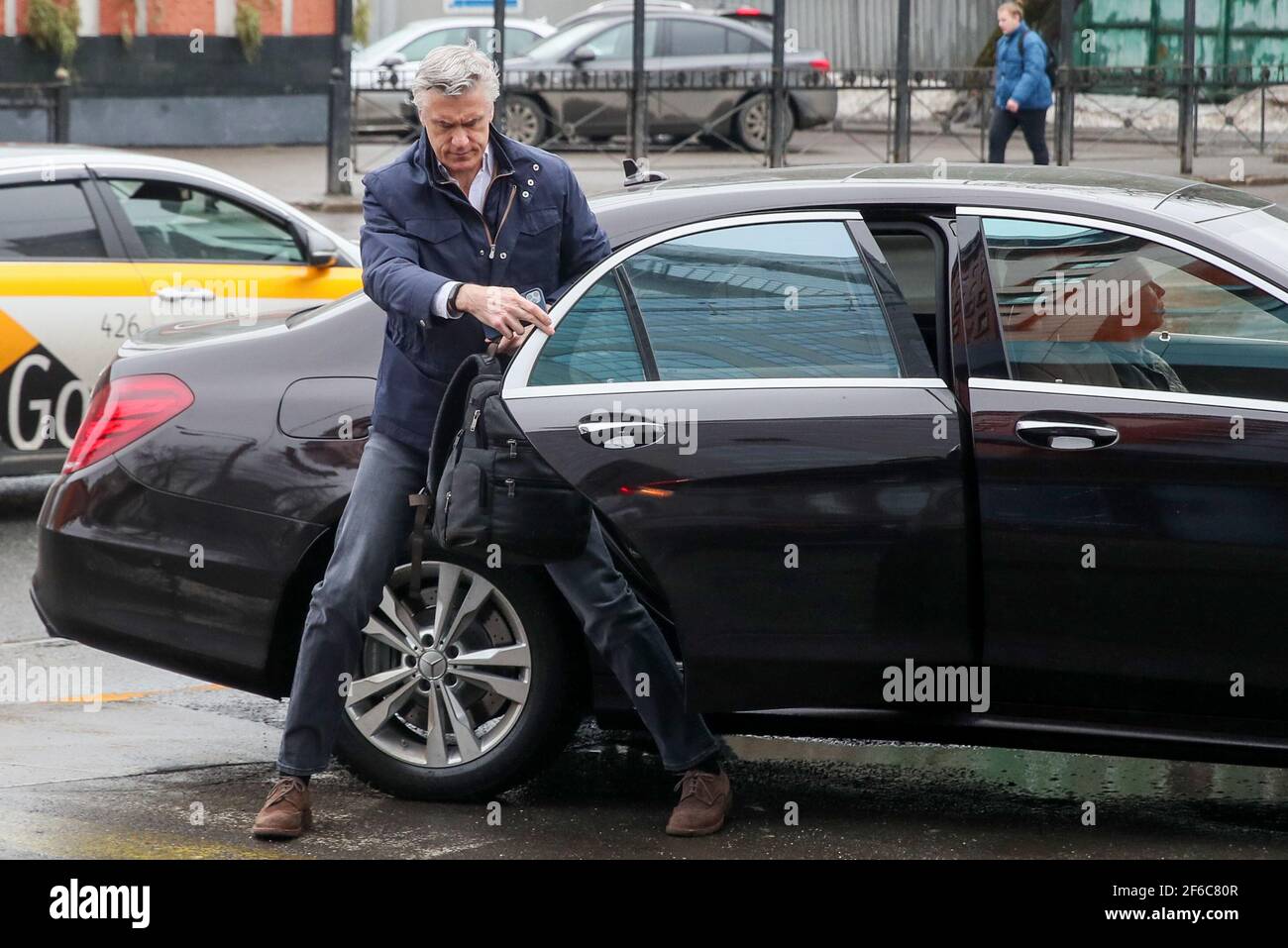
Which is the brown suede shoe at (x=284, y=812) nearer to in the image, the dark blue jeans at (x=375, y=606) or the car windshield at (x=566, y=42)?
the dark blue jeans at (x=375, y=606)

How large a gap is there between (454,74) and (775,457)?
113 cm

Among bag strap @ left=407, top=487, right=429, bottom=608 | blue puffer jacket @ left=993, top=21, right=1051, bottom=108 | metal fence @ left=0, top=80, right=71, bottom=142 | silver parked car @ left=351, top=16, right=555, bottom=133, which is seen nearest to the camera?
bag strap @ left=407, top=487, right=429, bottom=608

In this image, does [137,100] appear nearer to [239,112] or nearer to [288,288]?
[239,112]

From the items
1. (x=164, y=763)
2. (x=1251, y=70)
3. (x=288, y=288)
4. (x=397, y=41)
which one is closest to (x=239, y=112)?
(x=397, y=41)

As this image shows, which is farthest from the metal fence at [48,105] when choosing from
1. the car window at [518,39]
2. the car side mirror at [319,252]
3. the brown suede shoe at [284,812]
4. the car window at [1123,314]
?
the car window at [1123,314]

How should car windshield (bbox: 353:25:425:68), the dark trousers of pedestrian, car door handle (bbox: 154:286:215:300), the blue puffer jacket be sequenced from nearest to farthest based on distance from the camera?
car door handle (bbox: 154:286:215:300) < the blue puffer jacket < the dark trousers of pedestrian < car windshield (bbox: 353:25:425:68)

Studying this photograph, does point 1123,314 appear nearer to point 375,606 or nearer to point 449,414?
point 449,414

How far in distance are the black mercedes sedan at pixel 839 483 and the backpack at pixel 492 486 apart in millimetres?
76

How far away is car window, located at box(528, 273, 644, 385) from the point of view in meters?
4.53

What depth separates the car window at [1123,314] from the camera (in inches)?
173

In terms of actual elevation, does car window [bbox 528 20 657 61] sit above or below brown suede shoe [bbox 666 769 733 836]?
above

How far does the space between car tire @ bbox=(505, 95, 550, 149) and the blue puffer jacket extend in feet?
21.0

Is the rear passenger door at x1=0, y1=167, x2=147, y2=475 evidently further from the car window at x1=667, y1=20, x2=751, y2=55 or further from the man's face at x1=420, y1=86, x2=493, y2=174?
the car window at x1=667, y1=20, x2=751, y2=55

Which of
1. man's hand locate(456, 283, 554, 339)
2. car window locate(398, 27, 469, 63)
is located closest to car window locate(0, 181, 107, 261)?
man's hand locate(456, 283, 554, 339)
